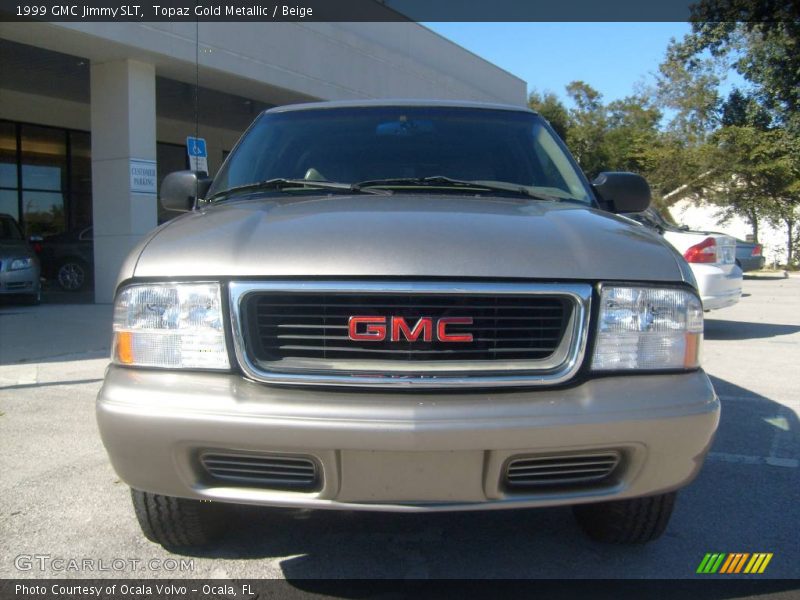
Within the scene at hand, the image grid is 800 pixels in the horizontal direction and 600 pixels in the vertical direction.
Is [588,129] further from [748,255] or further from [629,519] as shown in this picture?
[629,519]

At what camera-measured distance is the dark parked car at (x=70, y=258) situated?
15781mm

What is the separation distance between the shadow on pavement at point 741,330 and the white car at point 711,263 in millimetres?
517

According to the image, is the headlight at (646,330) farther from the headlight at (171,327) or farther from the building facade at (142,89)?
the building facade at (142,89)

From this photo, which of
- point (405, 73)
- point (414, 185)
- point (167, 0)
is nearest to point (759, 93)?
point (405, 73)

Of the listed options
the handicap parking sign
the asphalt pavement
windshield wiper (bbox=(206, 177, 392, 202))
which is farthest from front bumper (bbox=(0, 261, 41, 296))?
windshield wiper (bbox=(206, 177, 392, 202))

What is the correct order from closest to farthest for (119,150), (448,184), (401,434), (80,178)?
(401,434) → (448,184) → (119,150) → (80,178)

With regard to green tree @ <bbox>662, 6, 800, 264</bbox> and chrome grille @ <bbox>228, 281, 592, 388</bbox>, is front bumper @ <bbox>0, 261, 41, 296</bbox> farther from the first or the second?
green tree @ <bbox>662, 6, 800, 264</bbox>

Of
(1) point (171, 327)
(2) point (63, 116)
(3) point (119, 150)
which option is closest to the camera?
(1) point (171, 327)

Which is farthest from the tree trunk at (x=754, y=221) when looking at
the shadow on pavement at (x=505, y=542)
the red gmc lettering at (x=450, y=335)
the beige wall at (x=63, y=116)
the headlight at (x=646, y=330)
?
the red gmc lettering at (x=450, y=335)

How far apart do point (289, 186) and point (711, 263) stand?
22.4 feet

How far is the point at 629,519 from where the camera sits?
276cm

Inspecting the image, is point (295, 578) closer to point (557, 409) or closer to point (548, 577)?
point (548, 577)

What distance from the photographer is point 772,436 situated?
462 cm

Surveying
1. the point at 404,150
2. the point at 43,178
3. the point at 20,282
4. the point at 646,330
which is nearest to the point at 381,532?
the point at 646,330
